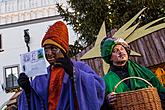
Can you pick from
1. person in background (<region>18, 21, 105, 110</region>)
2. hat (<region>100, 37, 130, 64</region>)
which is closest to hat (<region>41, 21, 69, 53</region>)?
person in background (<region>18, 21, 105, 110</region>)

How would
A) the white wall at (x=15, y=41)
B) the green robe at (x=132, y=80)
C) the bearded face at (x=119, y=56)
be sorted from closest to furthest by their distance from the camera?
the green robe at (x=132, y=80) → the bearded face at (x=119, y=56) → the white wall at (x=15, y=41)

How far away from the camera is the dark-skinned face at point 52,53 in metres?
3.35

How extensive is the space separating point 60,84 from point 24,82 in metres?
0.25

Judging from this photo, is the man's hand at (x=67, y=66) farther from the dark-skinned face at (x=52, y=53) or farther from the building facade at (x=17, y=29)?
the building facade at (x=17, y=29)

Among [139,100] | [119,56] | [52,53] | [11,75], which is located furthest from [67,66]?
[11,75]

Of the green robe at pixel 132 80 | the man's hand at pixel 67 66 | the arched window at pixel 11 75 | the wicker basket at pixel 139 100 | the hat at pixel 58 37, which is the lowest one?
the wicker basket at pixel 139 100

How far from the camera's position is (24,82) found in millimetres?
3324

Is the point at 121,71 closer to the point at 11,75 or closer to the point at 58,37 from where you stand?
the point at 58,37

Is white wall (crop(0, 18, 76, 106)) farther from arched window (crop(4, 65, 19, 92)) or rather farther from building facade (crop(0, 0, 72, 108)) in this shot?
arched window (crop(4, 65, 19, 92))

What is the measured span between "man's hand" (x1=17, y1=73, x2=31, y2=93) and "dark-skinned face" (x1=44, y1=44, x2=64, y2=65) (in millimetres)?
209

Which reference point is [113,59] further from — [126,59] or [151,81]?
[151,81]

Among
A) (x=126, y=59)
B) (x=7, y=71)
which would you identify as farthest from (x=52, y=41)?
(x=7, y=71)

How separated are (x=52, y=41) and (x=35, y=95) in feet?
1.31

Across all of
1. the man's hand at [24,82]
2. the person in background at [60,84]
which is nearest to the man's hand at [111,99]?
the person in background at [60,84]
